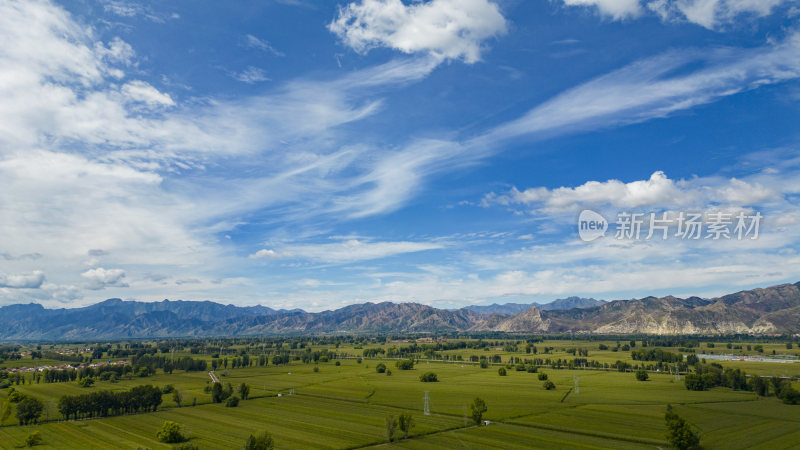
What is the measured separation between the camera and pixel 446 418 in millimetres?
113438

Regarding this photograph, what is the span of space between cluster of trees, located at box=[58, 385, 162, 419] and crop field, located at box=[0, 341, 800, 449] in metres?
3.15

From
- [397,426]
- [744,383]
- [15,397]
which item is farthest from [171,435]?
[744,383]

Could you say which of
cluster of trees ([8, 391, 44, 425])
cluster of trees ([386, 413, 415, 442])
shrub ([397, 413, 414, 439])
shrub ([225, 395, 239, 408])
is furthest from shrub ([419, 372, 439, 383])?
cluster of trees ([8, 391, 44, 425])

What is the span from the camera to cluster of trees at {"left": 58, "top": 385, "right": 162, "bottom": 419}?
12012 cm

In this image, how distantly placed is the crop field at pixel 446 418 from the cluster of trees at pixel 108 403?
3.15m

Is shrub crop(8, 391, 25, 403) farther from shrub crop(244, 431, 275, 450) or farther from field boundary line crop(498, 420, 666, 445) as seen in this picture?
field boundary line crop(498, 420, 666, 445)

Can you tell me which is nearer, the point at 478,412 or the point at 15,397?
the point at 478,412

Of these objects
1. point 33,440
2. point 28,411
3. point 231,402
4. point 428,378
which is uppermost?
point 28,411

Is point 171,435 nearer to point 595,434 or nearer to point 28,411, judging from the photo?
point 28,411

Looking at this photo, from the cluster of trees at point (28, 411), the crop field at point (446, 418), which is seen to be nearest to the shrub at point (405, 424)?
the crop field at point (446, 418)

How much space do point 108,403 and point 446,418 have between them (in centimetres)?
9214

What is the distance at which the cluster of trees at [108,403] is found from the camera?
120125mm

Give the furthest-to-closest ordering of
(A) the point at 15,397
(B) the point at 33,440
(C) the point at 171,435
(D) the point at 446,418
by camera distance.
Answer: (A) the point at 15,397 → (D) the point at 446,418 → (C) the point at 171,435 → (B) the point at 33,440

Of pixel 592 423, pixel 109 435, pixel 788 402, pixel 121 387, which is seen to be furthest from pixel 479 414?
pixel 121 387
